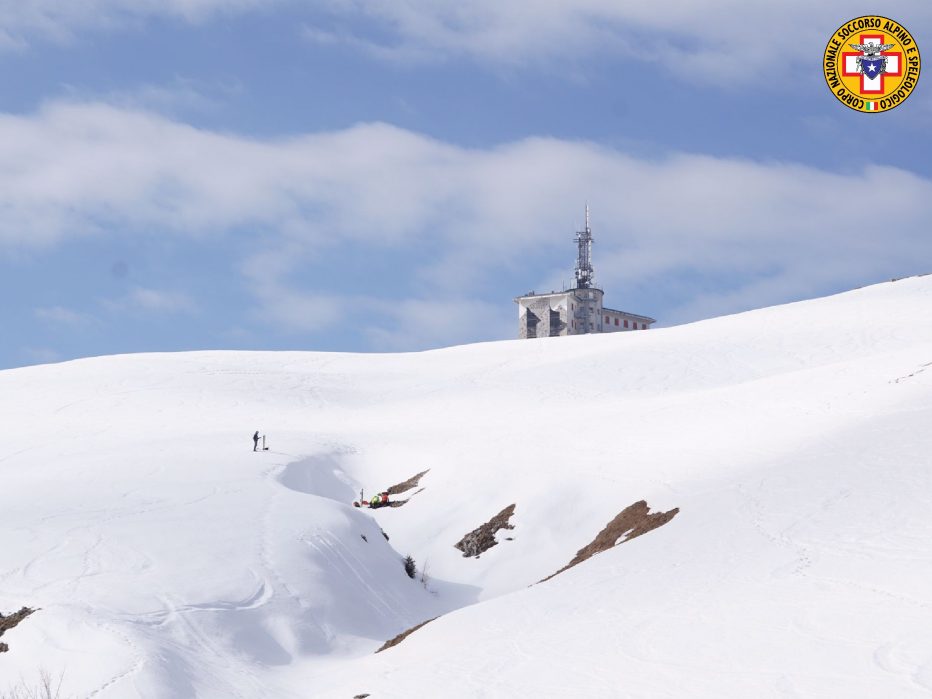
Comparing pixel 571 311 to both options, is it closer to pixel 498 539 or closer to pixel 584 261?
pixel 584 261

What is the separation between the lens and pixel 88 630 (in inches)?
715

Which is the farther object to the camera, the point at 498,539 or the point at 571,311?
the point at 571,311

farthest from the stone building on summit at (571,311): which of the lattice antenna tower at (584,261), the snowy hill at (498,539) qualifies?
the snowy hill at (498,539)

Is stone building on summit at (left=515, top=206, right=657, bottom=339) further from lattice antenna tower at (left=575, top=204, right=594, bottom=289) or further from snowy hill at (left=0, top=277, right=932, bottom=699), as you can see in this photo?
snowy hill at (left=0, top=277, right=932, bottom=699)

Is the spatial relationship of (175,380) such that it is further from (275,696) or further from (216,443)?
(275,696)

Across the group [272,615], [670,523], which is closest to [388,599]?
[272,615]

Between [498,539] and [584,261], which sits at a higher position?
[584,261]

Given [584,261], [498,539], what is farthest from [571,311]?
[498,539]

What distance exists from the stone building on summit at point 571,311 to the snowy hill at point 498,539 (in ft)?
235

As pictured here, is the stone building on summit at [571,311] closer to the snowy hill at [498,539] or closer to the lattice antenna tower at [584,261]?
the lattice antenna tower at [584,261]

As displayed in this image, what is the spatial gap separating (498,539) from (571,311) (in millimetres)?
98604

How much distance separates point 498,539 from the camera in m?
34.2

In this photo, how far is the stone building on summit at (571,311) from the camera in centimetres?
13088

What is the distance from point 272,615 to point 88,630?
487 cm
